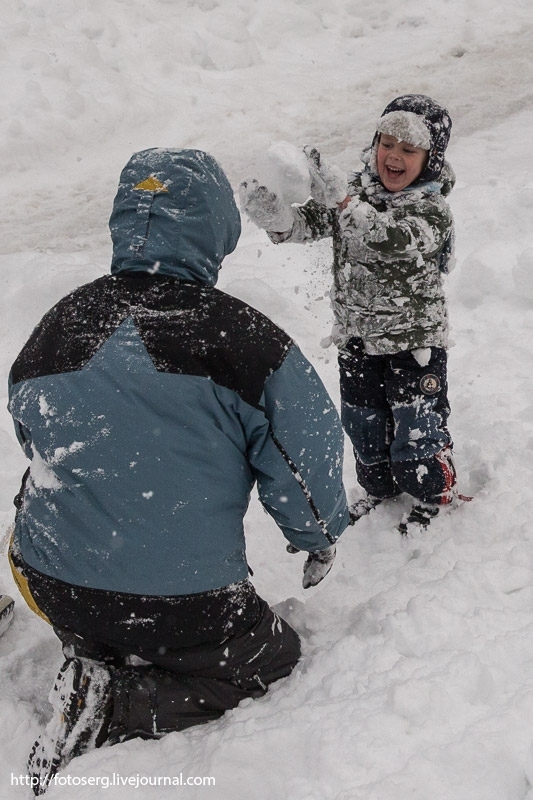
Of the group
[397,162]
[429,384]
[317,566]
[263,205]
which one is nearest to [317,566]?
[317,566]

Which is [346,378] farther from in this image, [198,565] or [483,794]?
[483,794]

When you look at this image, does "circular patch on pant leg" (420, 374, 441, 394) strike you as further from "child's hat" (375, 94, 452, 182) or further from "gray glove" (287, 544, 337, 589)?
"gray glove" (287, 544, 337, 589)

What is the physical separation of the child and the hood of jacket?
676 mm

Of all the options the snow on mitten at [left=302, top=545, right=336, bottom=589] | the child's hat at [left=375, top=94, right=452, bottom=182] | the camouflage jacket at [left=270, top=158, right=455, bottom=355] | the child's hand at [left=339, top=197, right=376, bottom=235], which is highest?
the child's hat at [left=375, top=94, right=452, bottom=182]

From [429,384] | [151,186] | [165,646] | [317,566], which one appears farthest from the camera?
[429,384]

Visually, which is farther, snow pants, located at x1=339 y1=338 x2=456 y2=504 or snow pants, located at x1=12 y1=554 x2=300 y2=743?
snow pants, located at x1=339 y1=338 x2=456 y2=504

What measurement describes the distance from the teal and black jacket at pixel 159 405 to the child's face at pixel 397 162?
40.8 inches

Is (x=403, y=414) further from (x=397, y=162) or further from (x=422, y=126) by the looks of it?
(x=422, y=126)

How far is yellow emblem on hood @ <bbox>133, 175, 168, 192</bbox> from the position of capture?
196 cm

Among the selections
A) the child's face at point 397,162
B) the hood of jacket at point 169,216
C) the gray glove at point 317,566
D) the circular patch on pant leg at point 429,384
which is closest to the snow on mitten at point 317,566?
the gray glove at point 317,566

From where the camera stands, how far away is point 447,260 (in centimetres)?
313

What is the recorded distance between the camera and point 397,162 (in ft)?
9.37

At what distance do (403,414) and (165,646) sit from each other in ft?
4.96

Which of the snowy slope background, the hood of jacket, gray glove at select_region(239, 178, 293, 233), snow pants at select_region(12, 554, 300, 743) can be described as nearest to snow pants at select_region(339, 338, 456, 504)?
the snowy slope background
